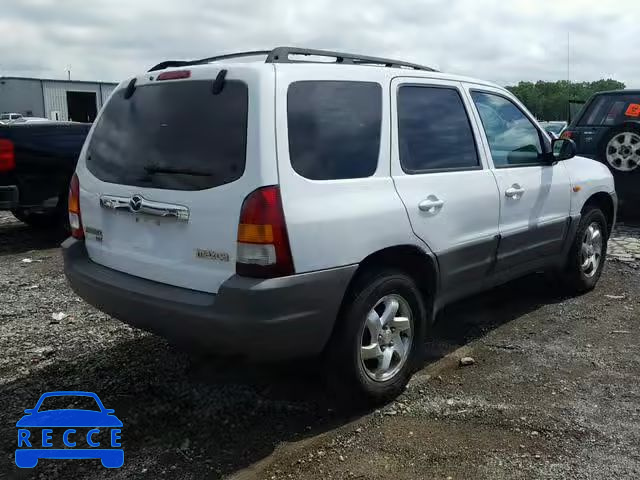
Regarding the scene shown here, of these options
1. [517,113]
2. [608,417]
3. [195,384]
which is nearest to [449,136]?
[517,113]

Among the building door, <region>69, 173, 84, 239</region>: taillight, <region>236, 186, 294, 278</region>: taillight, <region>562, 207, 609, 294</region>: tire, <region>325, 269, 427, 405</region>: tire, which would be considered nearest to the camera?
<region>236, 186, 294, 278</region>: taillight

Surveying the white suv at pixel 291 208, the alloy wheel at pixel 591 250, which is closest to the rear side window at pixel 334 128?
the white suv at pixel 291 208

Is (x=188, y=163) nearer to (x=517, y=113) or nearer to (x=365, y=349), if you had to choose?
(x=365, y=349)

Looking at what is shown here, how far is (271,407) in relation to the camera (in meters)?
3.54

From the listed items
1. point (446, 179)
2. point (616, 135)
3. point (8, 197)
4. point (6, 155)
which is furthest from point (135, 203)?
point (616, 135)

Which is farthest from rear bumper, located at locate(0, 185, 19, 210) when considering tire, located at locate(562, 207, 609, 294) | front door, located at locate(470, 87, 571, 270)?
tire, located at locate(562, 207, 609, 294)

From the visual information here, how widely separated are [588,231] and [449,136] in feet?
7.27

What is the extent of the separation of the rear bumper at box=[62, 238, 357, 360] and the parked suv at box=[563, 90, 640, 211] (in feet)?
21.0

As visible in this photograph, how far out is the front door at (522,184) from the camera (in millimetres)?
4383

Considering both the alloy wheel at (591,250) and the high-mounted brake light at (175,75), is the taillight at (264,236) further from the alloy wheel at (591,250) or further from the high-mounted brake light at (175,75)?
the alloy wheel at (591,250)

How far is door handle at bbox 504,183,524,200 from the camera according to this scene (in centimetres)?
437

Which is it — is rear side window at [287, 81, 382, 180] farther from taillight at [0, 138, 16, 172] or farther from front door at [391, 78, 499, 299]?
taillight at [0, 138, 16, 172]

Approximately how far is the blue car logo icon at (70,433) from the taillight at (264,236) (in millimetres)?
1158

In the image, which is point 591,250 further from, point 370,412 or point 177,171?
point 177,171
